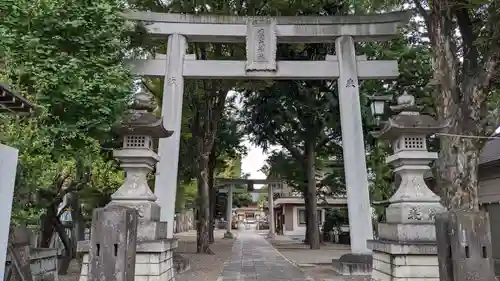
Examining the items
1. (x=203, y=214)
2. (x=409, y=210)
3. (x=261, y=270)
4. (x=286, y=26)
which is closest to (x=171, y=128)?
(x=286, y=26)

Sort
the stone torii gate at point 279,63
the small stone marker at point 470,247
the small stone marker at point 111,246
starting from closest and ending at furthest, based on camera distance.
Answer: the small stone marker at point 470,247
the small stone marker at point 111,246
the stone torii gate at point 279,63

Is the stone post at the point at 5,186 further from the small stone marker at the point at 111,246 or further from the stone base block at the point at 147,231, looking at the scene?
the stone base block at the point at 147,231

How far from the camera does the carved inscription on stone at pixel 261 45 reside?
12.2 metres

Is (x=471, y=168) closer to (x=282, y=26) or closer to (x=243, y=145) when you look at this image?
(x=282, y=26)

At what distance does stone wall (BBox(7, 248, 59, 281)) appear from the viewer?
827 centimetres

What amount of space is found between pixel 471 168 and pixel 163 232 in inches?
251

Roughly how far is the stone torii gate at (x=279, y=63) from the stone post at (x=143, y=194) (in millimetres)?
2555

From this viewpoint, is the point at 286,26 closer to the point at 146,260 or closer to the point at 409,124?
the point at 409,124

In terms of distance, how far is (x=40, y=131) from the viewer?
689 cm

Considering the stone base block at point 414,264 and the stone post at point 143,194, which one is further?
the stone post at point 143,194

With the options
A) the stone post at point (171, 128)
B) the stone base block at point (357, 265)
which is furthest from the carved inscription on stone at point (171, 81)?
the stone base block at point (357, 265)

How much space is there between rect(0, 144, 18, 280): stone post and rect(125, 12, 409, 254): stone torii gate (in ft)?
19.8

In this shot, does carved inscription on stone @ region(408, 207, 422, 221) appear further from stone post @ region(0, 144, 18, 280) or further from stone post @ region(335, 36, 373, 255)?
stone post @ region(0, 144, 18, 280)

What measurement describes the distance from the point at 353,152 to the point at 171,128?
5190 mm
